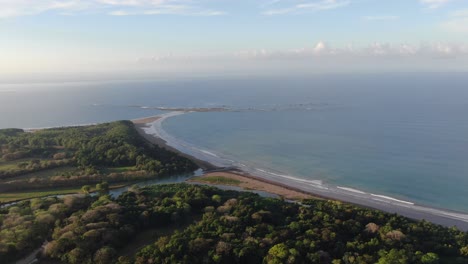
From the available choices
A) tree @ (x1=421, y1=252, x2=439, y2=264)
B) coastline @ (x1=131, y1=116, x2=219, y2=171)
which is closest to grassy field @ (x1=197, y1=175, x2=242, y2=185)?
coastline @ (x1=131, y1=116, x2=219, y2=171)

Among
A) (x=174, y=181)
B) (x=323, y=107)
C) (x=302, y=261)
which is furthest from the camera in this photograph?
(x=323, y=107)

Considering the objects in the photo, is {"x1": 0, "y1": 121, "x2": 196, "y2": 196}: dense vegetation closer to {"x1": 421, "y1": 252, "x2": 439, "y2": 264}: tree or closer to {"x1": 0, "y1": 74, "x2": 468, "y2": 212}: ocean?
{"x1": 0, "y1": 74, "x2": 468, "y2": 212}: ocean

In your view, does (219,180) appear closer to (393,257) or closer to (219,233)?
(219,233)

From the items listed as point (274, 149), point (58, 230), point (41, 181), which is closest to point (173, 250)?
point (58, 230)

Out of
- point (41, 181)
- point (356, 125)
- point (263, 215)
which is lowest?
point (41, 181)

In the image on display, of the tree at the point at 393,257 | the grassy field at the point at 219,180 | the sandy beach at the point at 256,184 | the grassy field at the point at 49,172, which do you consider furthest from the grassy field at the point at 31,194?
the tree at the point at 393,257

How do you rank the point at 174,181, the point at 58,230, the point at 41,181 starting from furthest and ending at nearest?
the point at 174,181 < the point at 41,181 < the point at 58,230

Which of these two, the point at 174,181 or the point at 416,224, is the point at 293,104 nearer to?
the point at 174,181
